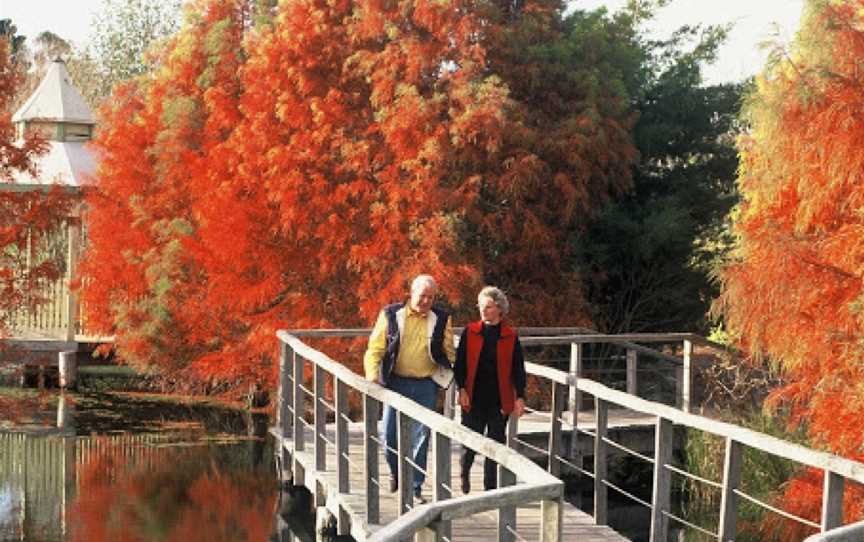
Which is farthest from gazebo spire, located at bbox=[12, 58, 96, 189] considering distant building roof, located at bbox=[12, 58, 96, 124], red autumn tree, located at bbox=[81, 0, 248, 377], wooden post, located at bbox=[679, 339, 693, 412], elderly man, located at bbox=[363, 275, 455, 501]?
elderly man, located at bbox=[363, 275, 455, 501]

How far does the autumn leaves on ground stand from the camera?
1683 cm

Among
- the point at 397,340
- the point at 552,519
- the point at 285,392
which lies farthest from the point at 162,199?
the point at 552,519

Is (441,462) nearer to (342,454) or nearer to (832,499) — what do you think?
(832,499)

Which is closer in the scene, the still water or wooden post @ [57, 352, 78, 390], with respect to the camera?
the still water

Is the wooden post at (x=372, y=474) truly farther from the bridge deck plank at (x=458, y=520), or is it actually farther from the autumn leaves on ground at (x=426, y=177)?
the autumn leaves on ground at (x=426, y=177)

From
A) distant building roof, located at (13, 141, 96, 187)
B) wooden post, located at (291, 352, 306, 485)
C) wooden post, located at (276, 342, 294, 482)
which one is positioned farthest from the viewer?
distant building roof, located at (13, 141, 96, 187)

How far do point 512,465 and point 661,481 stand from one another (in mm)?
2360

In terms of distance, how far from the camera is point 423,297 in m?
9.17

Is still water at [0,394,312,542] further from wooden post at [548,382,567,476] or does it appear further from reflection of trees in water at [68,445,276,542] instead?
wooden post at [548,382,567,476]

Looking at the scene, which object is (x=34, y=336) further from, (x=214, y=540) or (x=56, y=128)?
(x=214, y=540)

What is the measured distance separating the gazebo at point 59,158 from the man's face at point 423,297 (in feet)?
51.4

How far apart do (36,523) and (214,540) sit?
174cm

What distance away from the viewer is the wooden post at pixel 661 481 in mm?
8820

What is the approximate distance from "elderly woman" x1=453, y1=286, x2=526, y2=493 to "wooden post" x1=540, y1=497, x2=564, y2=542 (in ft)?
9.67
